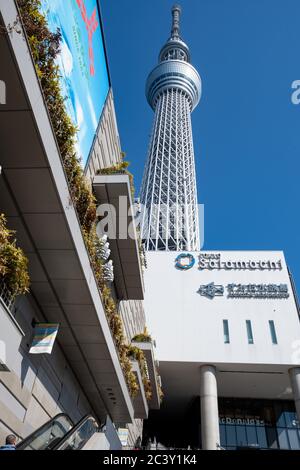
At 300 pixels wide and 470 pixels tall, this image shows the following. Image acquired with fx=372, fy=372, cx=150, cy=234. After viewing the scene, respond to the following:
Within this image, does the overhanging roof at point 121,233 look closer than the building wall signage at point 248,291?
Yes

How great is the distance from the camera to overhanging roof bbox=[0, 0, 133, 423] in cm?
564

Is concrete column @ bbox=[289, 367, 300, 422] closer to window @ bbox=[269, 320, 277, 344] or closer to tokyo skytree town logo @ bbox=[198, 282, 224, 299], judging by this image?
window @ bbox=[269, 320, 277, 344]

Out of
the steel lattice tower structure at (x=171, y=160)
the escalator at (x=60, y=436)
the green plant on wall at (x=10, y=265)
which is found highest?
the steel lattice tower structure at (x=171, y=160)

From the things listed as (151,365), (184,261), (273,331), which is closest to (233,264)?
(184,261)

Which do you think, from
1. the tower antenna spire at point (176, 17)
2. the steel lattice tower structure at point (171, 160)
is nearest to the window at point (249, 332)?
the steel lattice tower structure at point (171, 160)

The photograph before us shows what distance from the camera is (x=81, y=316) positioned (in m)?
9.49

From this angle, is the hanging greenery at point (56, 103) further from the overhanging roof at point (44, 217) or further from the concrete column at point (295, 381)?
the concrete column at point (295, 381)

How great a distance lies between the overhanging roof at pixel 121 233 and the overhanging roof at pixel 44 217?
3282 millimetres

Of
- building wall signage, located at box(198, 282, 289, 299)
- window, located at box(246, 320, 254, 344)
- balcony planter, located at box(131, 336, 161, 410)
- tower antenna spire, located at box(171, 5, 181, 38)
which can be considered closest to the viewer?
balcony planter, located at box(131, 336, 161, 410)

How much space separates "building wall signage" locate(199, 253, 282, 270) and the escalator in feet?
78.6

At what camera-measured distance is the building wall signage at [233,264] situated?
31297 millimetres

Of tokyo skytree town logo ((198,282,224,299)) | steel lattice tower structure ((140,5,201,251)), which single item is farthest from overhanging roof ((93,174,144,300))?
steel lattice tower structure ((140,5,201,251))

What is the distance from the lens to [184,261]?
32562 mm

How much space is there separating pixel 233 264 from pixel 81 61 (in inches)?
962
